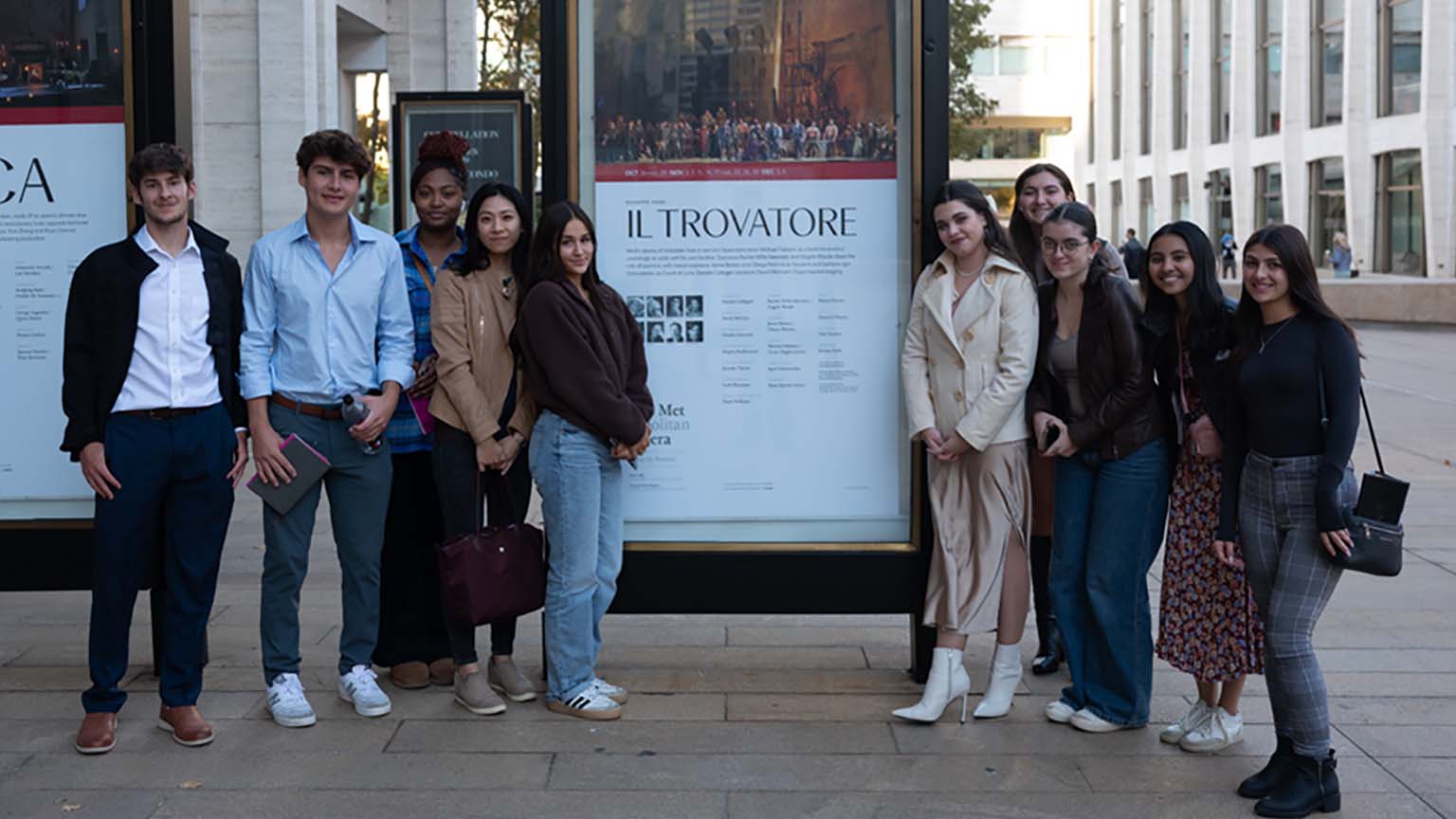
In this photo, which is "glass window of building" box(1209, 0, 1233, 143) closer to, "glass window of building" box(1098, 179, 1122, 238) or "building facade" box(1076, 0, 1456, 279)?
"building facade" box(1076, 0, 1456, 279)

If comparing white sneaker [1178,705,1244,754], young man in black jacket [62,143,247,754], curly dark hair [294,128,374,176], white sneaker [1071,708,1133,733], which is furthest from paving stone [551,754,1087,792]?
curly dark hair [294,128,374,176]

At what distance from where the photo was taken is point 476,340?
19.1 ft

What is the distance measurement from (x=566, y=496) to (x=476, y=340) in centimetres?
64

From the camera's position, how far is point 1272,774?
4941 millimetres

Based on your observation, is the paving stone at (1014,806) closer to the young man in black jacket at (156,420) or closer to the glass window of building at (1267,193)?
the young man in black jacket at (156,420)

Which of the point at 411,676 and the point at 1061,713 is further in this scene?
the point at 411,676

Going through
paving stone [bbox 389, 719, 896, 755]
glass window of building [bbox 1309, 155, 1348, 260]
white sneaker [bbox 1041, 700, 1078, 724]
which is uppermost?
glass window of building [bbox 1309, 155, 1348, 260]

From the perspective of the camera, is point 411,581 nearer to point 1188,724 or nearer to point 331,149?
point 331,149

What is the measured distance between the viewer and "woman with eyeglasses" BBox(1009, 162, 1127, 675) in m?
6.33

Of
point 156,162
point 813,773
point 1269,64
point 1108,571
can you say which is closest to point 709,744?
point 813,773

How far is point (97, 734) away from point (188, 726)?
10.9 inches

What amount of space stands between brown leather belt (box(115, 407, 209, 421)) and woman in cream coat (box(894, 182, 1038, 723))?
7.96 feet

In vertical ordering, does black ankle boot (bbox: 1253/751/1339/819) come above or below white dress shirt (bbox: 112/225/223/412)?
below

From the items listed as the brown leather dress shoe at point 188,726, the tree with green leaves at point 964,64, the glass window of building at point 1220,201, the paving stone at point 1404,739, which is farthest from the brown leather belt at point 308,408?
the glass window of building at point 1220,201
